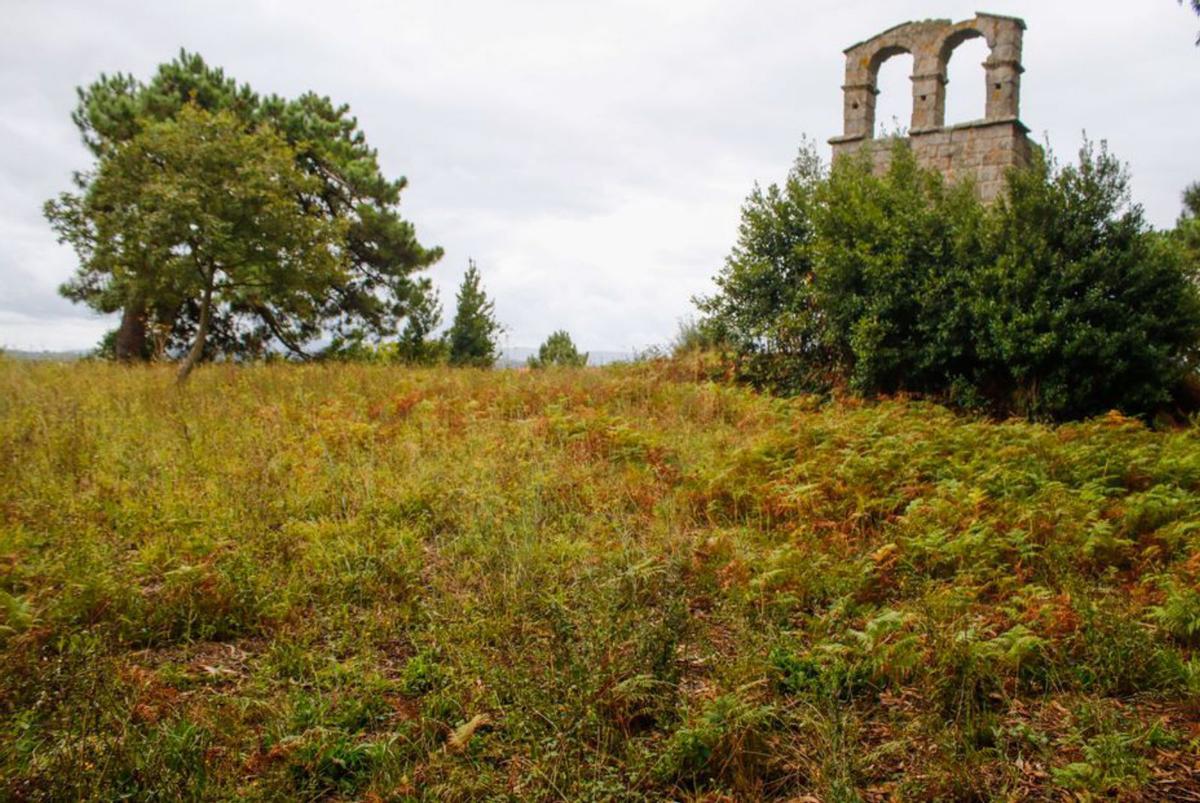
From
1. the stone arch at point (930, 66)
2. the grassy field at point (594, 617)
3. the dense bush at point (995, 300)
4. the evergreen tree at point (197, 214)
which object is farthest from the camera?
the stone arch at point (930, 66)

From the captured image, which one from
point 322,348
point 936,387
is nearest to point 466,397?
point 936,387

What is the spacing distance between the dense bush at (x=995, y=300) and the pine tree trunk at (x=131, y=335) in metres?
15.2

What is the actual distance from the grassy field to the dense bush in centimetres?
285

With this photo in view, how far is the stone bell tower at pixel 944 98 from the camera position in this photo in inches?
599

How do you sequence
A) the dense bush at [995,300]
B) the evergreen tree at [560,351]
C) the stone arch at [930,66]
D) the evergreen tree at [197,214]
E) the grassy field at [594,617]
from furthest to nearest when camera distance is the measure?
1. the evergreen tree at [560,351]
2. the stone arch at [930,66]
3. the evergreen tree at [197,214]
4. the dense bush at [995,300]
5. the grassy field at [594,617]

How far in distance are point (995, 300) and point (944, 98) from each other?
25.2 ft

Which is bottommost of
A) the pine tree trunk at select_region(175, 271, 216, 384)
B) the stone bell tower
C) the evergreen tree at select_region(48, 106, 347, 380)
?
the pine tree trunk at select_region(175, 271, 216, 384)

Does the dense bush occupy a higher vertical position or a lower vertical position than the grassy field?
higher

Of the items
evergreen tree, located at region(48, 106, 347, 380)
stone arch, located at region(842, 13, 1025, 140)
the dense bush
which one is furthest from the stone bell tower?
evergreen tree, located at region(48, 106, 347, 380)

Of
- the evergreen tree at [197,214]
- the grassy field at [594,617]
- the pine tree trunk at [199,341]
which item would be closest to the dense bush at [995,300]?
the grassy field at [594,617]

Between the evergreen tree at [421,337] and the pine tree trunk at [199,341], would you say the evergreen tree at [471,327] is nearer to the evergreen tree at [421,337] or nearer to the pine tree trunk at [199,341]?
the evergreen tree at [421,337]

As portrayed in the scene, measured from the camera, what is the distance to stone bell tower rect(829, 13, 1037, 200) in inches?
599

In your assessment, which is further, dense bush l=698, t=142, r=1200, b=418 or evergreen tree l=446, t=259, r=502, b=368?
evergreen tree l=446, t=259, r=502, b=368

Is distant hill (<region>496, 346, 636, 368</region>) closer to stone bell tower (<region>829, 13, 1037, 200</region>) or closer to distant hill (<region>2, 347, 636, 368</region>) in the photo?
distant hill (<region>2, 347, 636, 368</region>)
